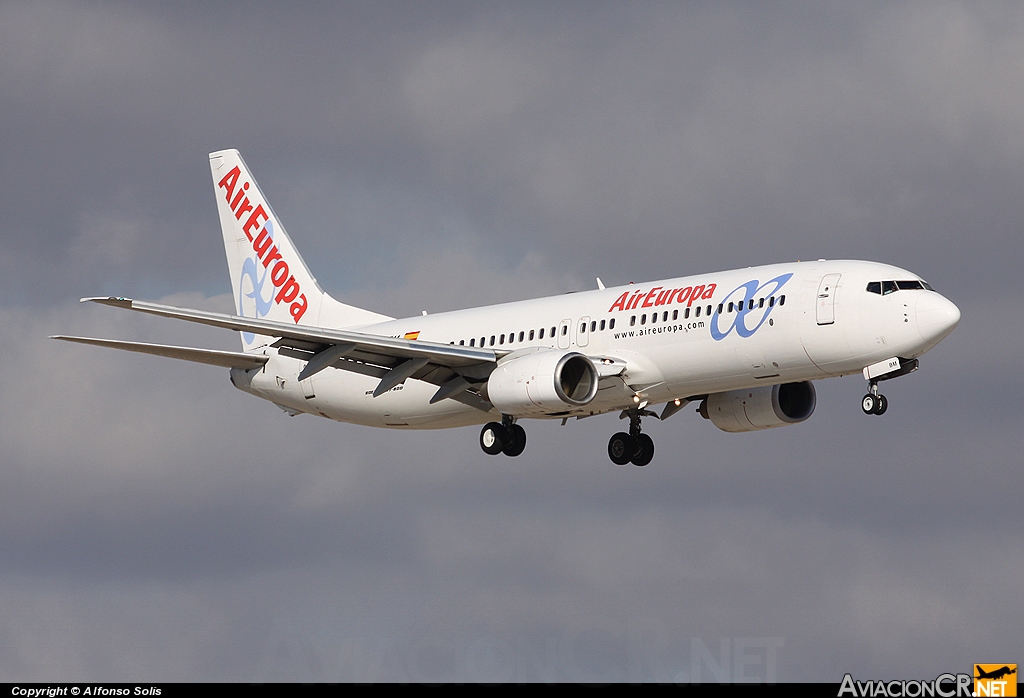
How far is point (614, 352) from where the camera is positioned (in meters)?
52.3

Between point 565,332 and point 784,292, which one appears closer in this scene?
point 784,292

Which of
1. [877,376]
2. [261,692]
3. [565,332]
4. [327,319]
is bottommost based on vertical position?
[261,692]

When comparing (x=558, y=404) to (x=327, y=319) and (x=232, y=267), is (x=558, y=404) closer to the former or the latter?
(x=327, y=319)

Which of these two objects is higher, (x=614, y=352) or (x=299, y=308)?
(x=299, y=308)

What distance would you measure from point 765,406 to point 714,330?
296 inches

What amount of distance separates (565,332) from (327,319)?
13511 mm

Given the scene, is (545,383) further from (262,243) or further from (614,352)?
(262,243)

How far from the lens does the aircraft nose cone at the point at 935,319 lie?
47.5 meters

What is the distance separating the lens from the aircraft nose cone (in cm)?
4750

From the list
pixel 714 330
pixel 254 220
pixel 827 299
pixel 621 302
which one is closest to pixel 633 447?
pixel 621 302

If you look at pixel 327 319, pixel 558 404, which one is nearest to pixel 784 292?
pixel 558 404

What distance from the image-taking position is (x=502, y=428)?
55.8 meters

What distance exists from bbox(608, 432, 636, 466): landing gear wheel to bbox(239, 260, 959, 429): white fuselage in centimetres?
388

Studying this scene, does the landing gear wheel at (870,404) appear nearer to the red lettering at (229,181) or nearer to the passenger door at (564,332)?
the passenger door at (564,332)
